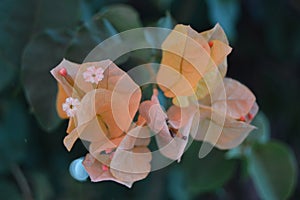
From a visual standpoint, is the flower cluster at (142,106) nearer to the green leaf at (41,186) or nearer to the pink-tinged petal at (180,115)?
the pink-tinged petal at (180,115)

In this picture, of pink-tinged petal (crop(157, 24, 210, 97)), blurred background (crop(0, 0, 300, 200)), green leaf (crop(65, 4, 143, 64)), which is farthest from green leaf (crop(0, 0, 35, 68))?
pink-tinged petal (crop(157, 24, 210, 97))

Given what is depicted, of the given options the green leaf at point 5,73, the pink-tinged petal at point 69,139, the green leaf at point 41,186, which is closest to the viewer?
the pink-tinged petal at point 69,139

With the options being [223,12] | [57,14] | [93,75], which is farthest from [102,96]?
[223,12]

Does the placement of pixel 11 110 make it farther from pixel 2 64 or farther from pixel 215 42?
pixel 215 42

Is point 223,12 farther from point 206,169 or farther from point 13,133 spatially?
point 13,133

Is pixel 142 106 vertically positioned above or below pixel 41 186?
above

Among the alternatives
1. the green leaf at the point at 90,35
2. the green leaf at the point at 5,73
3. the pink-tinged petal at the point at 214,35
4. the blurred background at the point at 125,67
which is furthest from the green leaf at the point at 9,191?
the pink-tinged petal at the point at 214,35
